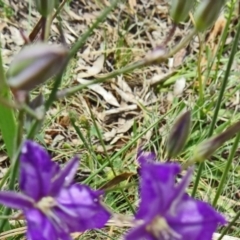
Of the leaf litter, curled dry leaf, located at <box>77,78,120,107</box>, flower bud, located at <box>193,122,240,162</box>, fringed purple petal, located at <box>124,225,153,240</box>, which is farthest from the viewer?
curled dry leaf, located at <box>77,78,120,107</box>

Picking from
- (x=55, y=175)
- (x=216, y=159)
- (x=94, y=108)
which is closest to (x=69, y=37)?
(x=94, y=108)

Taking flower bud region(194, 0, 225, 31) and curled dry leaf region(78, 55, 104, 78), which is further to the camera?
curled dry leaf region(78, 55, 104, 78)

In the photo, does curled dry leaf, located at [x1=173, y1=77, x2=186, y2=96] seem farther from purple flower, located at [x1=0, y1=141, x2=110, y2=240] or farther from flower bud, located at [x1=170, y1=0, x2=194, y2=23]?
purple flower, located at [x1=0, y1=141, x2=110, y2=240]

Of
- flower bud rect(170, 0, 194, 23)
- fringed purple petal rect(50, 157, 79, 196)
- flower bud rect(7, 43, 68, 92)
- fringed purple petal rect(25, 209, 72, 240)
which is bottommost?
fringed purple petal rect(25, 209, 72, 240)

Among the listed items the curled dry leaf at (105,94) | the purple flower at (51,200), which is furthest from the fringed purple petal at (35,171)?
the curled dry leaf at (105,94)

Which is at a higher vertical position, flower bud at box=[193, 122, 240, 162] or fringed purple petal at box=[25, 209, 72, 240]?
flower bud at box=[193, 122, 240, 162]

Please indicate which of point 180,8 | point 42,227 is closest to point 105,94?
point 180,8

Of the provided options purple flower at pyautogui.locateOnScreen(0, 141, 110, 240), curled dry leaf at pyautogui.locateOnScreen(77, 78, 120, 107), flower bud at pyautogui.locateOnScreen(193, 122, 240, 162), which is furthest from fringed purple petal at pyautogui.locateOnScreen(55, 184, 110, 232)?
curled dry leaf at pyautogui.locateOnScreen(77, 78, 120, 107)

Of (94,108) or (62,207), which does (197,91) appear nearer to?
(94,108)
